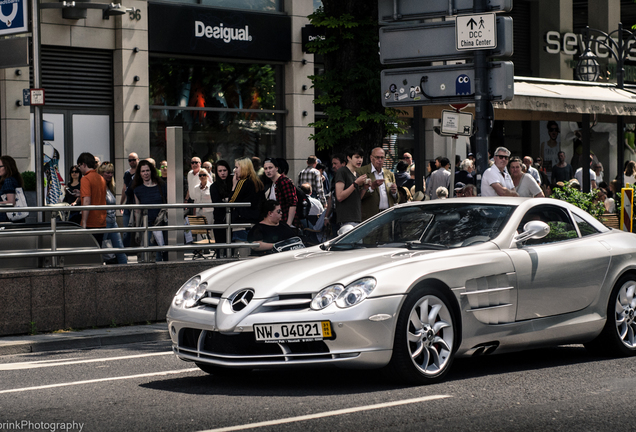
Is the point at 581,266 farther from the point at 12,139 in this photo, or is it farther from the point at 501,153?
the point at 12,139

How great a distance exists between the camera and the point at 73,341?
9.86m

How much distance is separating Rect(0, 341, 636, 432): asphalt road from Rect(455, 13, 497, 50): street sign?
466 centimetres

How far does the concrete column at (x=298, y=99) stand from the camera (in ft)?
78.3

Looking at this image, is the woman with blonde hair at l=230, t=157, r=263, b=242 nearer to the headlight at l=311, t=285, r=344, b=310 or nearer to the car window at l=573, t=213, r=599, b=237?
the car window at l=573, t=213, r=599, b=237

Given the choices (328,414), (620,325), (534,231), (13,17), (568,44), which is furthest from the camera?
(568,44)

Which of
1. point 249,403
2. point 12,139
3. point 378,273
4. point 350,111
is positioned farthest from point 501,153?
point 12,139

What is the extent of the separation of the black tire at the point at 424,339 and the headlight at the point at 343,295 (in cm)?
29

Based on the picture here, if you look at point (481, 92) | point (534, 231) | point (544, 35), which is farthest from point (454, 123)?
point (544, 35)

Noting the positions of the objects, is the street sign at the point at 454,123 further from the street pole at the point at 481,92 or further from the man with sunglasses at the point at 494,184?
the man with sunglasses at the point at 494,184

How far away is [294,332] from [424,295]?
0.94m

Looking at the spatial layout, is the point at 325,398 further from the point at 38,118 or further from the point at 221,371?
the point at 38,118

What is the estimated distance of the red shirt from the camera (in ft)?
44.3

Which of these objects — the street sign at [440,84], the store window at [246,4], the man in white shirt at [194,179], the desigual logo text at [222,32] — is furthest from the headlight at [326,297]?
the store window at [246,4]

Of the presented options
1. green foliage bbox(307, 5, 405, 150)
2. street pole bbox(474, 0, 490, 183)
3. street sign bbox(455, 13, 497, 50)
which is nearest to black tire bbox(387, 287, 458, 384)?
street pole bbox(474, 0, 490, 183)
